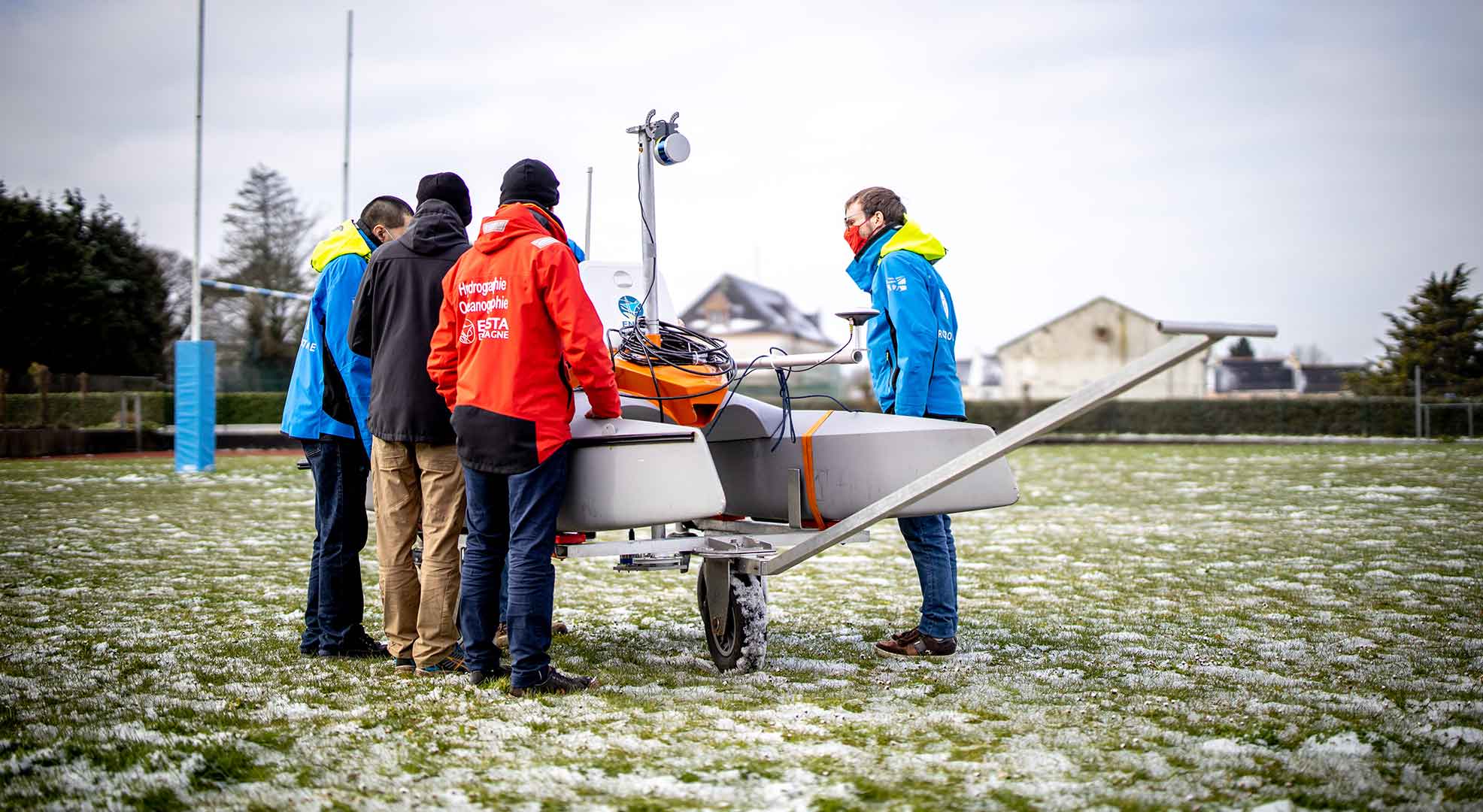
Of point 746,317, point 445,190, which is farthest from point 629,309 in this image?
point 746,317

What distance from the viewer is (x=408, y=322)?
3.98 m

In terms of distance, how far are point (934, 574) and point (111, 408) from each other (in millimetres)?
25743

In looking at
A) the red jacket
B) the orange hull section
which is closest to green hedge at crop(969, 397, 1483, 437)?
the orange hull section

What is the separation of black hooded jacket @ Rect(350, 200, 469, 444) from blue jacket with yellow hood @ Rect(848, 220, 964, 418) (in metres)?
1.59

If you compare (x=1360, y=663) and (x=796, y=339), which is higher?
(x=796, y=339)

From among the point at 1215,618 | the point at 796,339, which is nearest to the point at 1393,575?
the point at 1215,618

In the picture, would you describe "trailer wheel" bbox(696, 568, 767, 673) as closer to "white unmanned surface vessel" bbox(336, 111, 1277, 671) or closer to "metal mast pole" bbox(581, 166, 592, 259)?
"white unmanned surface vessel" bbox(336, 111, 1277, 671)

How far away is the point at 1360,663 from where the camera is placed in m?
4.11

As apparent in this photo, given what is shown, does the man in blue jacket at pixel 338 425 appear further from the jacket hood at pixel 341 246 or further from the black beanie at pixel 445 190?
the black beanie at pixel 445 190

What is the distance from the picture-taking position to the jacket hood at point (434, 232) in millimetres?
4070

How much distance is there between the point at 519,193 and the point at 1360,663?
341 centimetres

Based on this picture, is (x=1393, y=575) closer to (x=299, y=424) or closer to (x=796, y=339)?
(x=299, y=424)

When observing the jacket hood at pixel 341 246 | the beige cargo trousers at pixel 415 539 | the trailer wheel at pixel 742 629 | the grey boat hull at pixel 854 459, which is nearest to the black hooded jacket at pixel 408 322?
the beige cargo trousers at pixel 415 539

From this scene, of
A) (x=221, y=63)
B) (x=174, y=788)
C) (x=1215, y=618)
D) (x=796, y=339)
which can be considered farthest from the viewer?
(x=796, y=339)
